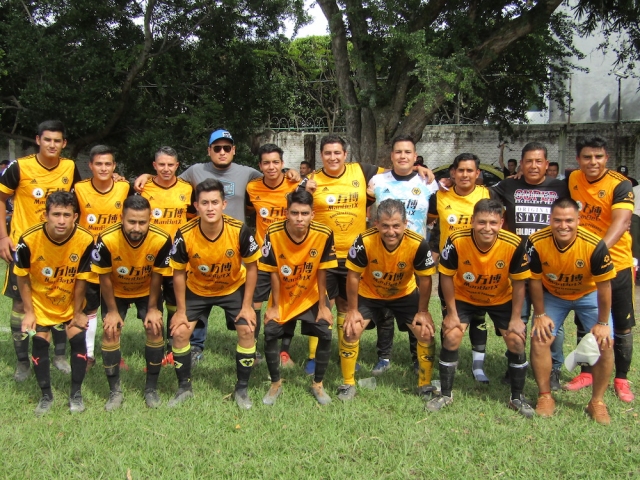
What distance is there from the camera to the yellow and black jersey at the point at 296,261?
4.86 m

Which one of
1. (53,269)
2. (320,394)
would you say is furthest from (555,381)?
(53,269)

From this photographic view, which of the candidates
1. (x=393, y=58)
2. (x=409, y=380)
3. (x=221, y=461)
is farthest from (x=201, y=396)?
(x=393, y=58)

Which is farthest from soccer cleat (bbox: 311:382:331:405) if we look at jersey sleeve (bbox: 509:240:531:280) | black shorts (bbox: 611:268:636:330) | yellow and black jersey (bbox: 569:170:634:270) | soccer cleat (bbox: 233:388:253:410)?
yellow and black jersey (bbox: 569:170:634:270)

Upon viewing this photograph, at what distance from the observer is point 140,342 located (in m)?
6.45

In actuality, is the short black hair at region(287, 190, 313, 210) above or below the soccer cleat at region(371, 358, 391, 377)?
above

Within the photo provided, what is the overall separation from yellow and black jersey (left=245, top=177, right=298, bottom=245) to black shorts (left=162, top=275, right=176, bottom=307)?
3.56 feet

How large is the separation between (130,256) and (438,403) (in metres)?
2.84

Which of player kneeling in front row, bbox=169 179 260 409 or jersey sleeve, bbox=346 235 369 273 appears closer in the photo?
player kneeling in front row, bbox=169 179 260 409

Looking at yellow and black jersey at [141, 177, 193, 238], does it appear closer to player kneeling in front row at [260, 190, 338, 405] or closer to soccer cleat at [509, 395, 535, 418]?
player kneeling in front row at [260, 190, 338, 405]

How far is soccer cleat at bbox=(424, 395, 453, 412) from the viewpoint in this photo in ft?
15.0

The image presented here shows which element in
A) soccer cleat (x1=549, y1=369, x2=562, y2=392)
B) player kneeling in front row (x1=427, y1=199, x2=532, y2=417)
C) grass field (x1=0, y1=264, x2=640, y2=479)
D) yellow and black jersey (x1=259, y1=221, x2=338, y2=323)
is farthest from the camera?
soccer cleat (x1=549, y1=369, x2=562, y2=392)

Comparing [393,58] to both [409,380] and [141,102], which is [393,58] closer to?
[141,102]

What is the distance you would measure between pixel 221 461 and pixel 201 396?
1.17 m

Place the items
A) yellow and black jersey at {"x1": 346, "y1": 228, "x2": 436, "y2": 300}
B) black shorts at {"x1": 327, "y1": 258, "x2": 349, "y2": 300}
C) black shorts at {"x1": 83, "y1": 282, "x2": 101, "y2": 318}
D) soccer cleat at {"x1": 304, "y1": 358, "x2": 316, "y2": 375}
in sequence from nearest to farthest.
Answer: yellow and black jersey at {"x1": 346, "y1": 228, "x2": 436, "y2": 300}
black shorts at {"x1": 83, "y1": 282, "x2": 101, "y2": 318}
black shorts at {"x1": 327, "y1": 258, "x2": 349, "y2": 300}
soccer cleat at {"x1": 304, "y1": 358, "x2": 316, "y2": 375}
